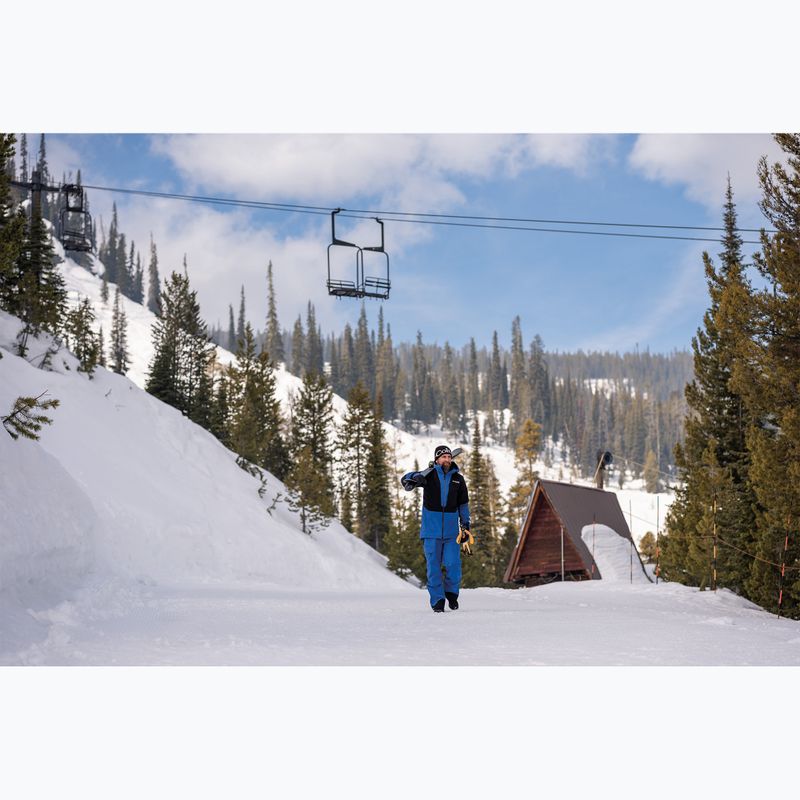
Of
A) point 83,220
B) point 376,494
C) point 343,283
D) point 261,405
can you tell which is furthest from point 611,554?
point 261,405

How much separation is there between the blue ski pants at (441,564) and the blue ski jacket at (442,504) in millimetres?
94

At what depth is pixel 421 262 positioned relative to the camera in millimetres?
17734

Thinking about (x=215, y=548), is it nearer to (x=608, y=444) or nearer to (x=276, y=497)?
(x=276, y=497)

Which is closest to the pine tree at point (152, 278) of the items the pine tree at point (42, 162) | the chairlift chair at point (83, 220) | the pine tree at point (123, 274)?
the pine tree at point (123, 274)

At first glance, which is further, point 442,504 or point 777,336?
point 777,336

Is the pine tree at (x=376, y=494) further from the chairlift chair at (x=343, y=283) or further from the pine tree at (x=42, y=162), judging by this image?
Answer: the chairlift chair at (x=343, y=283)

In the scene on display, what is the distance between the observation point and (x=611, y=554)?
21.8 m

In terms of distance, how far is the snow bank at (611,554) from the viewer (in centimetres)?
2117

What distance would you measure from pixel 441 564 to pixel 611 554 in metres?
15.8

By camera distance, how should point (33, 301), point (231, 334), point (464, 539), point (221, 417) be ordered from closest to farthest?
point (464, 539) → point (33, 301) → point (221, 417) → point (231, 334)

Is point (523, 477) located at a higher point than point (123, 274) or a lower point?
lower

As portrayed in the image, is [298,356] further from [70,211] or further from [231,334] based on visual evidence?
[70,211]

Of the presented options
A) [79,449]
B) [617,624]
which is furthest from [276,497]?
[617,624]

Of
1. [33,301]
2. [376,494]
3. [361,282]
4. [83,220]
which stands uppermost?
[83,220]
